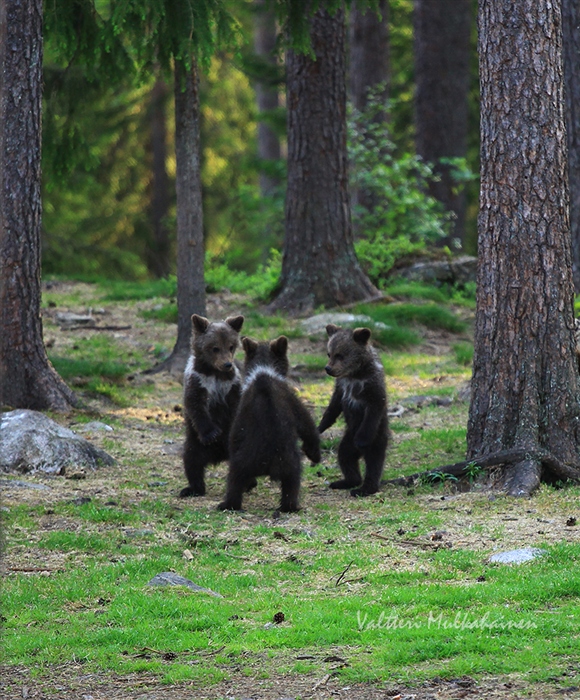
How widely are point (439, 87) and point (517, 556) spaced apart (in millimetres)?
19252

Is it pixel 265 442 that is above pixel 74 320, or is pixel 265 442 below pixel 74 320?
below

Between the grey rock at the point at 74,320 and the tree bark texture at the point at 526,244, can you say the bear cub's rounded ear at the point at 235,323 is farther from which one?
the grey rock at the point at 74,320

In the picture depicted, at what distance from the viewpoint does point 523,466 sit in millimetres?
8539

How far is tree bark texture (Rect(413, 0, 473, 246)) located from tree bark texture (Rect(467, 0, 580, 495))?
1561cm

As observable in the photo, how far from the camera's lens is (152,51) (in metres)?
12.5

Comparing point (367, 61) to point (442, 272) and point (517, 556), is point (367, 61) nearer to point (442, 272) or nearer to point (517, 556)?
point (442, 272)

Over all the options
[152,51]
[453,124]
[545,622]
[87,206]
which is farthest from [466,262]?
[87,206]

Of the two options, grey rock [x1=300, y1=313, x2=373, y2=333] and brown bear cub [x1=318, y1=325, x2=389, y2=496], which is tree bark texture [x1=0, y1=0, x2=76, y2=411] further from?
grey rock [x1=300, y1=313, x2=373, y2=333]

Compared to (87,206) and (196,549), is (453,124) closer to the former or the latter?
(87,206)

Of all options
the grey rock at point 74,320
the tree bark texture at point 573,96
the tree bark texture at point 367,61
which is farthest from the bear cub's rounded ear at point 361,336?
the tree bark texture at point 367,61

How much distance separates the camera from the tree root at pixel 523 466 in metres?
8.38

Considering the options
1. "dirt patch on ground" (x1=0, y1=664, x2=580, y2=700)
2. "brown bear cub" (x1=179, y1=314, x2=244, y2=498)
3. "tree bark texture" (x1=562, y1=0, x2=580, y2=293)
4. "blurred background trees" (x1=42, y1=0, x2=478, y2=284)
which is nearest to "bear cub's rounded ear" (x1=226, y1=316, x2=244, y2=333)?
"brown bear cub" (x1=179, y1=314, x2=244, y2=498)

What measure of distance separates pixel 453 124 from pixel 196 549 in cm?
1925

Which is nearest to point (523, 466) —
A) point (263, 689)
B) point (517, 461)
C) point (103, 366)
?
point (517, 461)
